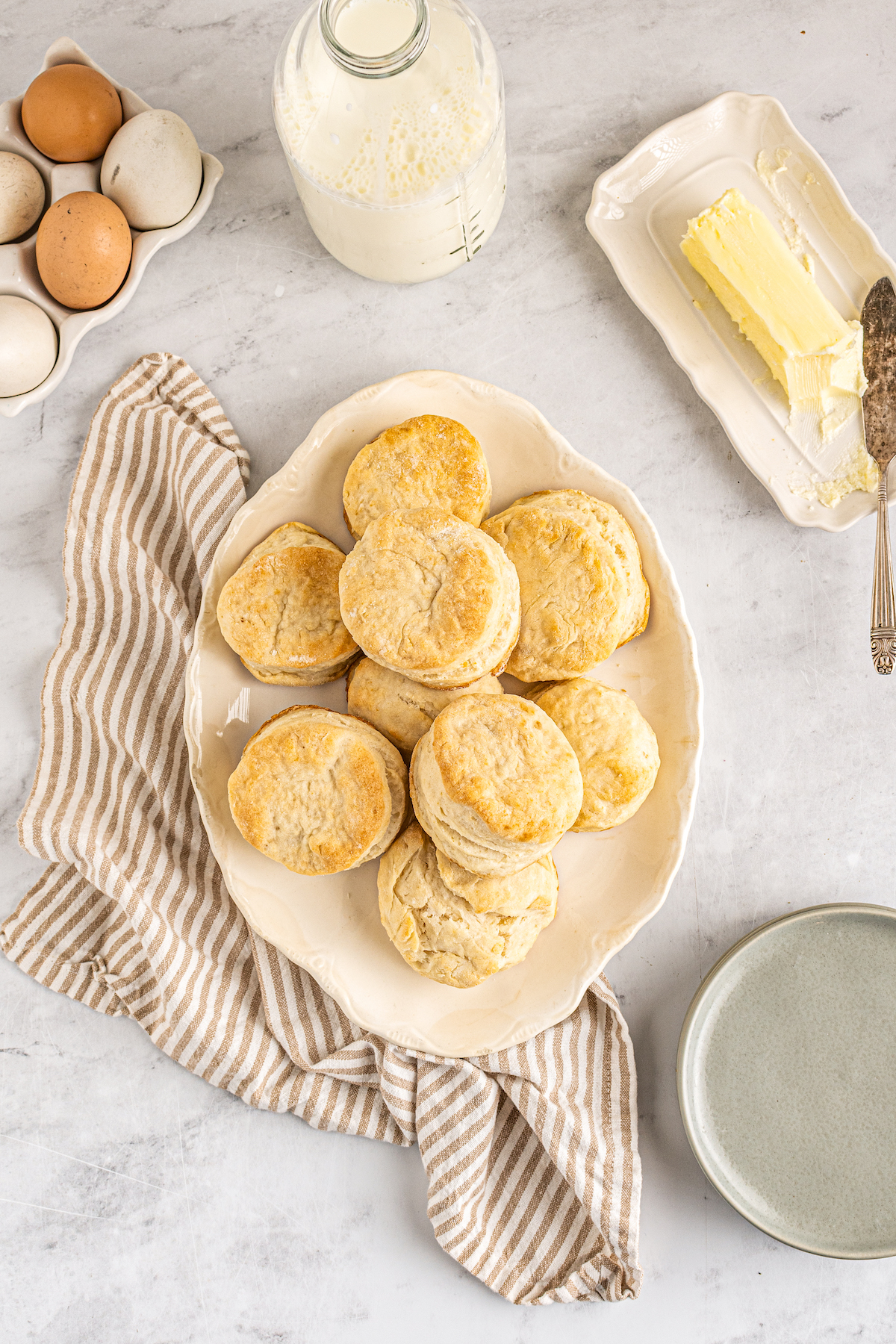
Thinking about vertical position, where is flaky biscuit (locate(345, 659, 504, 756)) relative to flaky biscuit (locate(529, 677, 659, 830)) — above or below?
above

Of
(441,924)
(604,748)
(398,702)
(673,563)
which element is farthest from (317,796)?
(673,563)

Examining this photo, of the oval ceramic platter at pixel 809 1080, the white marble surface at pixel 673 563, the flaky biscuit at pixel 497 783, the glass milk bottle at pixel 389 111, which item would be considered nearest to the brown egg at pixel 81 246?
the white marble surface at pixel 673 563

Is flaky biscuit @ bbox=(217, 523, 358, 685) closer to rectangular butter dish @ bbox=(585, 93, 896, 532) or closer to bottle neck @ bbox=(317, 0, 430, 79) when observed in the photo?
bottle neck @ bbox=(317, 0, 430, 79)

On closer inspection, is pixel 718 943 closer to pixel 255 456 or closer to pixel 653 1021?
pixel 653 1021

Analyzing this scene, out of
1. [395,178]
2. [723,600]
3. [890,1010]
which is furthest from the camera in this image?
[723,600]

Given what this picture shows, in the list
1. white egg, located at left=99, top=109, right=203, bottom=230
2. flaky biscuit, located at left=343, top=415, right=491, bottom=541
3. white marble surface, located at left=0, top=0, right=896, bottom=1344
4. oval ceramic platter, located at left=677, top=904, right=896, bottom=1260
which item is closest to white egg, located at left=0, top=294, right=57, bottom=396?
white marble surface, located at left=0, top=0, right=896, bottom=1344

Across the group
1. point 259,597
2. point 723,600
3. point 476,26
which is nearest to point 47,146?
point 476,26
